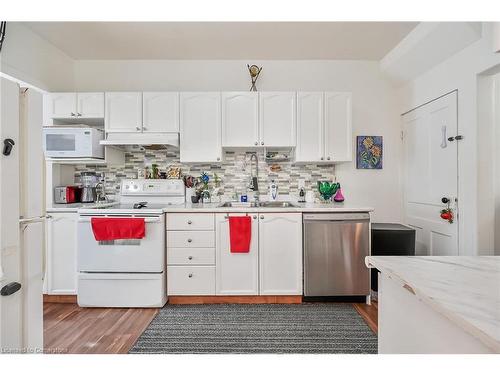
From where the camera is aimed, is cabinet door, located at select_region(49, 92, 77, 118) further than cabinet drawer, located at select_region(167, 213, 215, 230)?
Yes

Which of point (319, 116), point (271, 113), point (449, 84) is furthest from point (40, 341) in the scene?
point (449, 84)

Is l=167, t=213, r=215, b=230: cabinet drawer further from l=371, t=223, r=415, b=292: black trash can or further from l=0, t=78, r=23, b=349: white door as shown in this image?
l=371, t=223, r=415, b=292: black trash can

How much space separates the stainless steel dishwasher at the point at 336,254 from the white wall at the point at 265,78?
2.74 ft

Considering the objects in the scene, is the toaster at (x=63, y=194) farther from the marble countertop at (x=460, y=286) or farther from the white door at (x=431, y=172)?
the white door at (x=431, y=172)

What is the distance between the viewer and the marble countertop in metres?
0.59

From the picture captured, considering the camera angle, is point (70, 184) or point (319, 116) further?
point (70, 184)

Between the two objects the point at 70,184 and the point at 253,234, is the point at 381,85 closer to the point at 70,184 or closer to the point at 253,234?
the point at 253,234

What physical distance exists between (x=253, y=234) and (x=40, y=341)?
1.74m

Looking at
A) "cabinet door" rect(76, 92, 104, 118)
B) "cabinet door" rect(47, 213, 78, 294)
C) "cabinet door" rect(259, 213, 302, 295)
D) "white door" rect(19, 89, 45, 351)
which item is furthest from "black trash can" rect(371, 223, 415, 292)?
"cabinet door" rect(76, 92, 104, 118)

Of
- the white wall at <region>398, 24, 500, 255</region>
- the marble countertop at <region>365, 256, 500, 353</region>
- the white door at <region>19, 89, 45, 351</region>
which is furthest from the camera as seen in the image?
the white wall at <region>398, 24, 500, 255</region>

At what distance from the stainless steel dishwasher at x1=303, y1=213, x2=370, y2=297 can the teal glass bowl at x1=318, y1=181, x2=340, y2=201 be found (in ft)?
1.87

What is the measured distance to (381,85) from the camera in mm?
3422

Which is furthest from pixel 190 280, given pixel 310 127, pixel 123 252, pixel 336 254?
pixel 310 127

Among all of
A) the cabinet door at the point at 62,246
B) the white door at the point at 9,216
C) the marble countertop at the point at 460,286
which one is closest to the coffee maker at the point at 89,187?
the cabinet door at the point at 62,246
